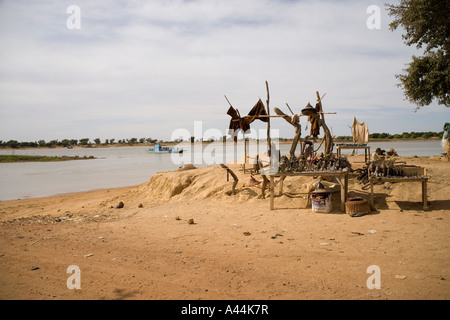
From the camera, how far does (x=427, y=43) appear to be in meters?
13.4

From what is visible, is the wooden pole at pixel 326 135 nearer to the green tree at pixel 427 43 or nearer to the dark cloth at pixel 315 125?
the dark cloth at pixel 315 125

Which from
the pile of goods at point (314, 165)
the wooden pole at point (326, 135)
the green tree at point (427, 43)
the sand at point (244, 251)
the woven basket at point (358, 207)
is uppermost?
the green tree at point (427, 43)

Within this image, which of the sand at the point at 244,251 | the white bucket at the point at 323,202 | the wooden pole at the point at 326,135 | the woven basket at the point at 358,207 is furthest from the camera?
the wooden pole at the point at 326,135

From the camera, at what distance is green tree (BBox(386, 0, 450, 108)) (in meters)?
12.4

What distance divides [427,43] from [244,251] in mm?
12795

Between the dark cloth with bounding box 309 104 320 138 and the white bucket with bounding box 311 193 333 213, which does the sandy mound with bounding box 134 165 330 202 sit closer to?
the white bucket with bounding box 311 193 333 213

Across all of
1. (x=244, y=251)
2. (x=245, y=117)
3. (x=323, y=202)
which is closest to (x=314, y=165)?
(x=323, y=202)

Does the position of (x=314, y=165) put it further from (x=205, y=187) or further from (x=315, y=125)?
(x=205, y=187)

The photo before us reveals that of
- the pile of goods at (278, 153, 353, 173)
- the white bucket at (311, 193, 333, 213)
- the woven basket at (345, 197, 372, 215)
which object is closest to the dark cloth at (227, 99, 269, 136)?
the pile of goods at (278, 153, 353, 173)

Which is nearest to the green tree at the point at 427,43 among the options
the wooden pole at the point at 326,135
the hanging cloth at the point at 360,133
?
the hanging cloth at the point at 360,133

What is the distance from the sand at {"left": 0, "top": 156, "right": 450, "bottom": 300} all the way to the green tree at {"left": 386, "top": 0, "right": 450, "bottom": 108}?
505 centimetres

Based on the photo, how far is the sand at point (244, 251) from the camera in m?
4.32

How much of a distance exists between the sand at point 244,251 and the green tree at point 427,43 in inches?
199

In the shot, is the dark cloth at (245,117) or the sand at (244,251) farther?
the dark cloth at (245,117)
